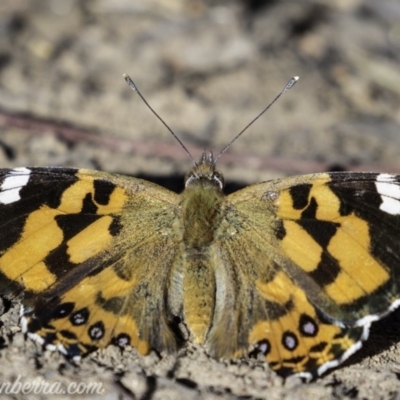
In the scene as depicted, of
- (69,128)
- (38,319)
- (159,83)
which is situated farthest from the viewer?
(159,83)

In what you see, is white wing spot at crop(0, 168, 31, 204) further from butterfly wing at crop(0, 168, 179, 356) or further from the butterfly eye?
the butterfly eye

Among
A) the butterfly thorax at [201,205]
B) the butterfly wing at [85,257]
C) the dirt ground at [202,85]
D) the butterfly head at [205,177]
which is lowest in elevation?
the butterfly wing at [85,257]

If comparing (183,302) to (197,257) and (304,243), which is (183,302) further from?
(304,243)

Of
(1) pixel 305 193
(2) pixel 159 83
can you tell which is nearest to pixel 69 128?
(2) pixel 159 83

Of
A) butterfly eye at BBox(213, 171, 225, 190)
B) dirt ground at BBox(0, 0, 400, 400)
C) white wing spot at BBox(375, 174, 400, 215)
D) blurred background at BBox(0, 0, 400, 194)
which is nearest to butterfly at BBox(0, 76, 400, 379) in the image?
white wing spot at BBox(375, 174, 400, 215)

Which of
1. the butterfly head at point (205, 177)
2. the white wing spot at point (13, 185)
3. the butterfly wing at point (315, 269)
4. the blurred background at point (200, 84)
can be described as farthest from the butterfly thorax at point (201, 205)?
the blurred background at point (200, 84)

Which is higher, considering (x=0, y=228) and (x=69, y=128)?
(x=69, y=128)

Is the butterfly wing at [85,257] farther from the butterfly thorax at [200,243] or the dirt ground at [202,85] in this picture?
the dirt ground at [202,85]
